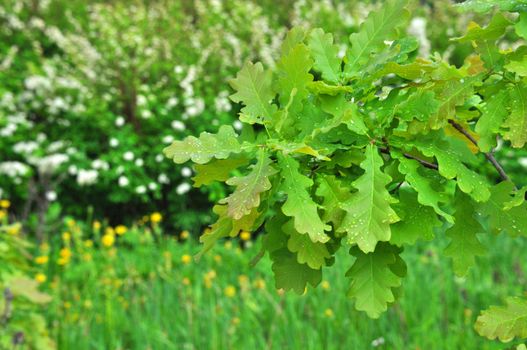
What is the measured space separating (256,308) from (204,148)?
2231 mm

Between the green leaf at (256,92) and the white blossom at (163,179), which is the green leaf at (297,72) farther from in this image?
the white blossom at (163,179)

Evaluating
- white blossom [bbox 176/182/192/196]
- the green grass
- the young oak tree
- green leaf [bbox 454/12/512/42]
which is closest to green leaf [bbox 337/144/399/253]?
the young oak tree

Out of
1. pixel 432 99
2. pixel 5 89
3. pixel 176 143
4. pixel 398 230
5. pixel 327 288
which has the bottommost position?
pixel 327 288

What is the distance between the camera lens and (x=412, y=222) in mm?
1021

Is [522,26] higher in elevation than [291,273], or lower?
higher

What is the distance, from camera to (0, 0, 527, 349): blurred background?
9.74 feet

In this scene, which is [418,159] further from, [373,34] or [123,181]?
[123,181]

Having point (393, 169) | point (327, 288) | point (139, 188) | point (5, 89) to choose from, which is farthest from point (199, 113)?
point (393, 169)

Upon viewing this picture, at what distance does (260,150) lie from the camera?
960 millimetres

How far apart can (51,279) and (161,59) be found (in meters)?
2.82

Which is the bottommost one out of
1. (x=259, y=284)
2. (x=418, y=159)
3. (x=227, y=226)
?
(x=259, y=284)

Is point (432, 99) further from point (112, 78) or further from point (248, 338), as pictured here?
point (112, 78)

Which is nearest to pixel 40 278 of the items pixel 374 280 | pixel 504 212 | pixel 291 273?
pixel 291 273

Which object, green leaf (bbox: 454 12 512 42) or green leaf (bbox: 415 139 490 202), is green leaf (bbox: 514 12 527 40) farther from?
green leaf (bbox: 415 139 490 202)
